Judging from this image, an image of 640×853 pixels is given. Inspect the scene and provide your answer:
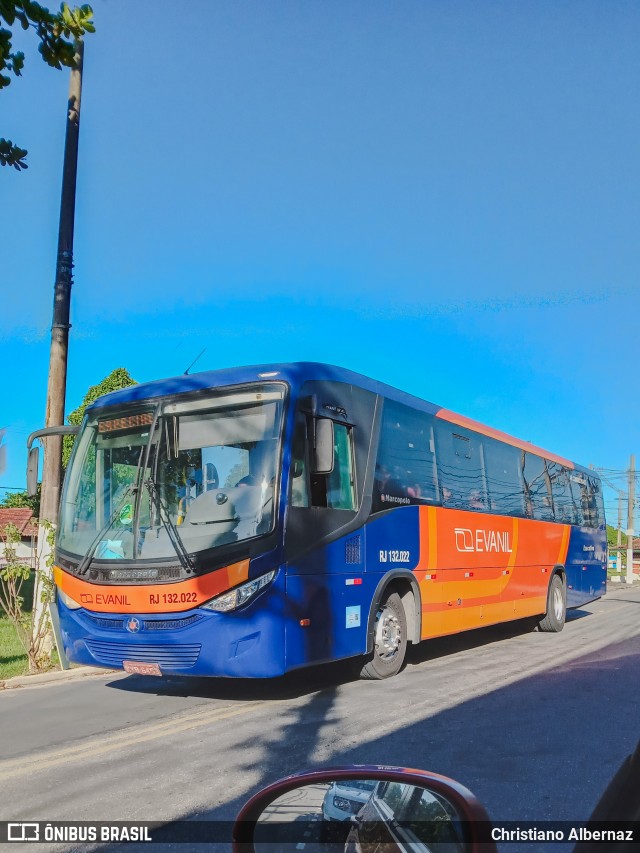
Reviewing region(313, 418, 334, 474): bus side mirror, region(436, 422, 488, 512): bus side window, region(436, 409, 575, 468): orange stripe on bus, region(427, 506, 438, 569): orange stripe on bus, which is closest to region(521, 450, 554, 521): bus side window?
region(436, 409, 575, 468): orange stripe on bus

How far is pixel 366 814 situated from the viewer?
1721mm

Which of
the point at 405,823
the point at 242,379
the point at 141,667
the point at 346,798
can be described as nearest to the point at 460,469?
the point at 242,379

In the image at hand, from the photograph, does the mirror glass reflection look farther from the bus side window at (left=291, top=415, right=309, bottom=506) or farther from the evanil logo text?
the evanil logo text

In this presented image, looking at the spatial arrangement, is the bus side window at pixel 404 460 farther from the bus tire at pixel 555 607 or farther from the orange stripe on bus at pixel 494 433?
the bus tire at pixel 555 607

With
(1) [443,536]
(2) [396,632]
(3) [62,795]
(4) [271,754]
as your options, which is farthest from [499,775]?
(1) [443,536]

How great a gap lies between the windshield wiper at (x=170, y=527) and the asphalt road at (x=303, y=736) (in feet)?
4.37

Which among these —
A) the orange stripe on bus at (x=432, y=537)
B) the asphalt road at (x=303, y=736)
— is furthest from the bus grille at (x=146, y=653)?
the orange stripe on bus at (x=432, y=537)

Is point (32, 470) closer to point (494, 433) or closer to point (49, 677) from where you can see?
point (49, 677)

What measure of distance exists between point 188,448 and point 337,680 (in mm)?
3254

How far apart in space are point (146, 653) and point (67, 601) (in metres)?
1.19

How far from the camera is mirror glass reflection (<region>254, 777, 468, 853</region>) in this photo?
161 centimetres

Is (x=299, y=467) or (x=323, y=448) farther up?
(x=323, y=448)

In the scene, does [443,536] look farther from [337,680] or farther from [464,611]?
[337,680]

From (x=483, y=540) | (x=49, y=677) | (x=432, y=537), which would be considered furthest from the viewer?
(x=483, y=540)
